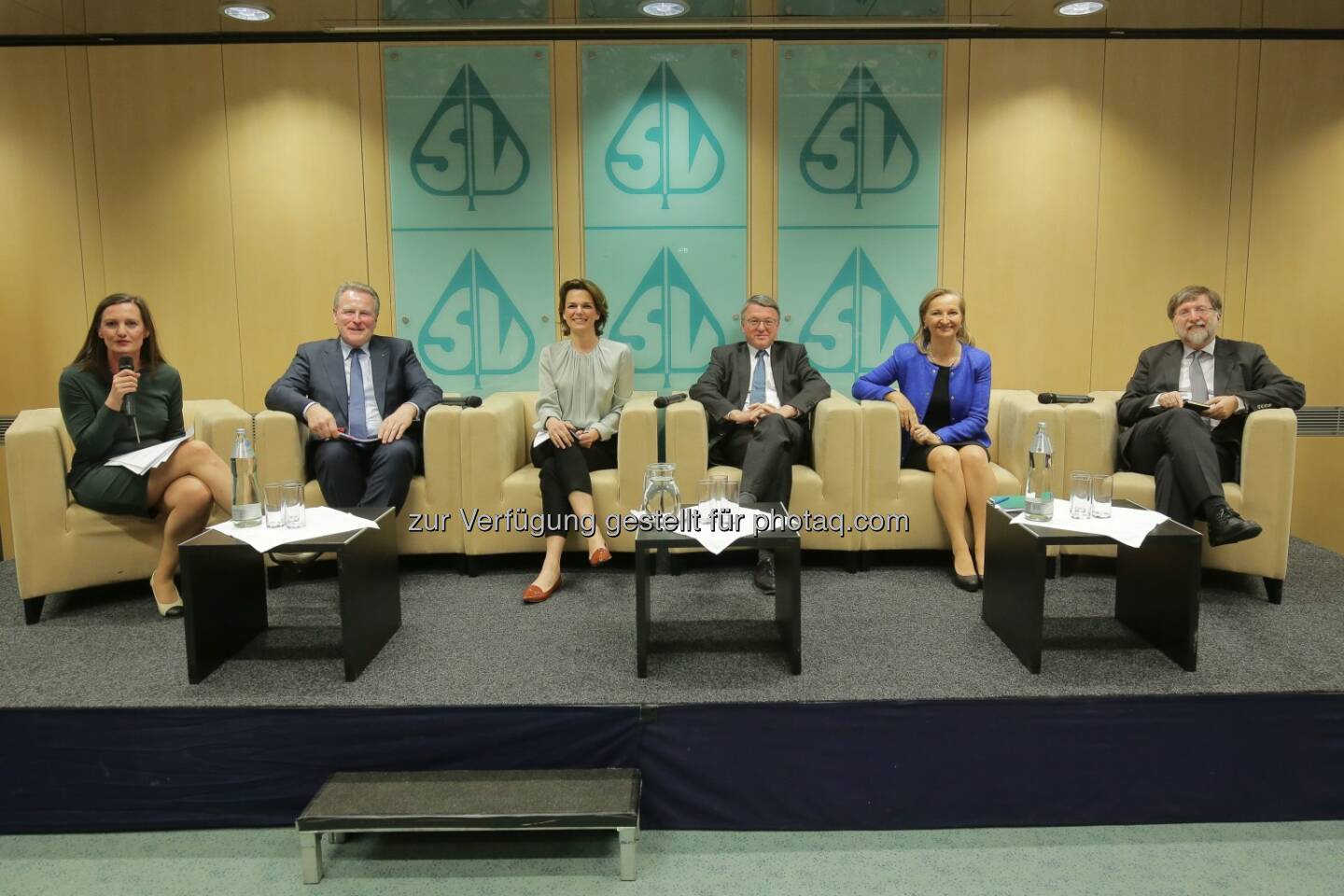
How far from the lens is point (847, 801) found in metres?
2.44

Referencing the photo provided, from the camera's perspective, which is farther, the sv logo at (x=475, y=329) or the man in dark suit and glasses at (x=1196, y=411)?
the sv logo at (x=475, y=329)

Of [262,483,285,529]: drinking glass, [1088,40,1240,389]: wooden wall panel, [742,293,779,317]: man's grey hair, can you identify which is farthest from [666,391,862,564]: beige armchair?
[1088,40,1240,389]: wooden wall panel

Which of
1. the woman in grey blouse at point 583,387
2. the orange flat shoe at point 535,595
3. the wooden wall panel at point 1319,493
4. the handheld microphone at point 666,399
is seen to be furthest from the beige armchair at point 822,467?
the wooden wall panel at point 1319,493

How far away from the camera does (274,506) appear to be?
111 inches

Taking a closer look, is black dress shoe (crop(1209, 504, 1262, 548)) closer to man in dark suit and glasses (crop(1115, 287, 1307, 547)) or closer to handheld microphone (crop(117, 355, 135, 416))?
man in dark suit and glasses (crop(1115, 287, 1307, 547))

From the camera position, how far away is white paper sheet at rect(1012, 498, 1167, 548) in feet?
8.75

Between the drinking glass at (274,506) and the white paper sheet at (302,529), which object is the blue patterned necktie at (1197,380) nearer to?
the white paper sheet at (302,529)

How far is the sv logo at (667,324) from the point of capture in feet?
15.5

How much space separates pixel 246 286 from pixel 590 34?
223 cm

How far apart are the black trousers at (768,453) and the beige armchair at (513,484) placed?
392 millimetres

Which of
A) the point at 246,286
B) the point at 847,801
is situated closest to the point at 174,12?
the point at 246,286

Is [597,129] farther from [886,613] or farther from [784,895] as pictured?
[784,895]

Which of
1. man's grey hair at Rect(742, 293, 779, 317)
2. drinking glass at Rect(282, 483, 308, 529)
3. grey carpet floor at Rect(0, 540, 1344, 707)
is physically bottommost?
grey carpet floor at Rect(0, 540, 1344, 707)

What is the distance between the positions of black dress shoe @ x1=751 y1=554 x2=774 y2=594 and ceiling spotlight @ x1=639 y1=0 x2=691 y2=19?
109 inches
